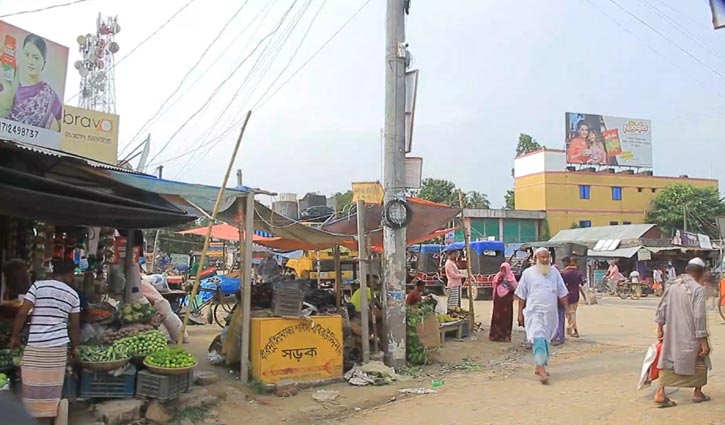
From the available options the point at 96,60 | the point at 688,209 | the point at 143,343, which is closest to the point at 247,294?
the point at 143,343

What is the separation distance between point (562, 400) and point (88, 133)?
12.1 metres

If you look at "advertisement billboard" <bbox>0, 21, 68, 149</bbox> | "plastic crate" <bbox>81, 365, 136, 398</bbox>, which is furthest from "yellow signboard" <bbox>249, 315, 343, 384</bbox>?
"advertisement billboard" <bbox>0, 21, 68, 149</bbox>

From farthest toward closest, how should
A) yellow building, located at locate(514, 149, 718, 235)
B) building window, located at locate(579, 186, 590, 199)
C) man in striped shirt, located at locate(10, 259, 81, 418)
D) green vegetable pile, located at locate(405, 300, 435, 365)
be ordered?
building window, located at locate(579, 186, 590, 199) < yellow building, located at locate(514, 149, 718, 235) < green vegetable pile, located at locate(405, 300, 435, 365) < man in striped shirt, located at locate(10, 259, 81, 418)

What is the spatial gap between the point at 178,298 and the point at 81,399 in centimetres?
716

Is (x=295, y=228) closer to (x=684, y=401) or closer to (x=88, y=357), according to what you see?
(x=88, y=357)

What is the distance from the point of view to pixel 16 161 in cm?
693

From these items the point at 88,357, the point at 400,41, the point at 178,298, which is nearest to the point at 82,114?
the point at 178,298

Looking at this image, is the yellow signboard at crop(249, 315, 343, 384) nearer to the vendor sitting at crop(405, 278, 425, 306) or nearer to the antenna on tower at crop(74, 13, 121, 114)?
the vendor sitting at crop(405, 278, 425, 306)

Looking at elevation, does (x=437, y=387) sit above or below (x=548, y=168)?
below

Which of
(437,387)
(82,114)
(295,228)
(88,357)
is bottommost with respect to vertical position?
(437,387)

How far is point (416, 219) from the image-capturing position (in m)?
11.0

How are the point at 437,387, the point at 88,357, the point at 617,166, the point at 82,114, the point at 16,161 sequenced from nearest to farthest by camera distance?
1. the point at 88,357
2. the point at 16,161
3. the point at 437,387
4. the point at 82,114
5. the point at 617,166

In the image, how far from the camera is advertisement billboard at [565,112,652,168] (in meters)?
51.8

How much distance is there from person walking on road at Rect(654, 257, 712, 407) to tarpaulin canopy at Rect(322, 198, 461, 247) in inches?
166
